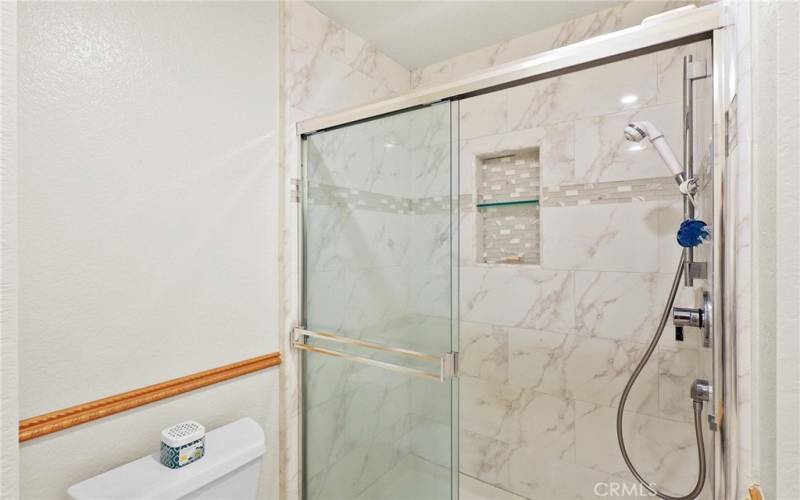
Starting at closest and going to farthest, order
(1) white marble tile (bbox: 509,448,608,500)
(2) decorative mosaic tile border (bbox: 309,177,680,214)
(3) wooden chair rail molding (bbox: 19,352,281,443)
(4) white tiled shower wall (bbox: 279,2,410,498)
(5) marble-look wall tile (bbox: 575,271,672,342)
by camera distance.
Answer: (3) wooden chair rail molding (bbox: 19,352,281,443) < (2) decorative mosaic tile border (bbox: 309,177,680,214) < (4) white tiled shower wall (bbox: 279,2,410,498) < (5) marble-look wall tile (bbox: 575,271,672,342) < (1) white marble tile (bbox: 509,448,608,500)

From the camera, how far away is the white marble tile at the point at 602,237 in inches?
62.9

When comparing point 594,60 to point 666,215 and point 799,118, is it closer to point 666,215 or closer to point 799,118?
point 799,118

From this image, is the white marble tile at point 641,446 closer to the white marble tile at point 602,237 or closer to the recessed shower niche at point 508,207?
the white marble tile at point 602,237

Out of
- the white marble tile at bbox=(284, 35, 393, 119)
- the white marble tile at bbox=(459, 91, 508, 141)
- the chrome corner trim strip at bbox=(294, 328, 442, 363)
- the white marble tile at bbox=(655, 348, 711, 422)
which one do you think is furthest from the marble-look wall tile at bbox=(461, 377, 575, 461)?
the white marble tile at bbox=(284, 35, 393, 119)

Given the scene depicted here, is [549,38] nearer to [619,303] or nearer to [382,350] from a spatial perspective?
[619,303]

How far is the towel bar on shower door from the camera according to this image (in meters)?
1.17

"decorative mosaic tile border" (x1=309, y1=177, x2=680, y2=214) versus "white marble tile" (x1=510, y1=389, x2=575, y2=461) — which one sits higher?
"decorative mosaic tile border" (x1=309, y1=177, x2=680, y2=214)

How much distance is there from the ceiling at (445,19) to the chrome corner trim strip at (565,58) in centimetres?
63

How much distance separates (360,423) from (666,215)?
4.79ft

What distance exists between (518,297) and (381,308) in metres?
0.85

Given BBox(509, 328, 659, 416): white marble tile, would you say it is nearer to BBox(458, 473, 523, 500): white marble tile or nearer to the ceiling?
BBox(458, 473, 523, 500): white marble tile

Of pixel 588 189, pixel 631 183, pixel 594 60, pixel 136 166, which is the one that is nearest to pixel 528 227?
pixel 588 189

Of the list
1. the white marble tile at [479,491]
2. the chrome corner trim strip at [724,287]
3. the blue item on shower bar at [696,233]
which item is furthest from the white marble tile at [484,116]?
the white marble tile at [479,491]

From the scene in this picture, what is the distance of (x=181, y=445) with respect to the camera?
1028 millimetres
